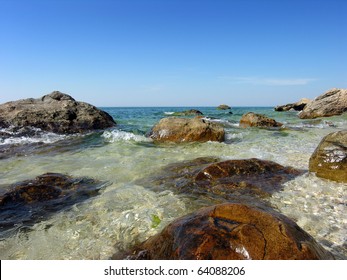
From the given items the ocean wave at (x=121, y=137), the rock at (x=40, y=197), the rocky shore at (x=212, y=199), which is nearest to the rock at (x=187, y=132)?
the rocky shore at (x=212, y=199)

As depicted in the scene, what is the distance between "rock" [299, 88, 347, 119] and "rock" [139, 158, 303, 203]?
23381mm

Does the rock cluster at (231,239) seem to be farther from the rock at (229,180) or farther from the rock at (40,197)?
the rock at (40,197)

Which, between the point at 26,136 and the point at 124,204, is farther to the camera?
the point at 26,136

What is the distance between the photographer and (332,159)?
18.4 feet

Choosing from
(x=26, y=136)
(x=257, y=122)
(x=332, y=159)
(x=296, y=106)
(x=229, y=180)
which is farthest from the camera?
(x=296, y=106)

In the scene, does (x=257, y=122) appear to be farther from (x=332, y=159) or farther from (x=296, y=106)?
(x=296, y=106)

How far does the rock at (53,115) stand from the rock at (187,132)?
4924mm

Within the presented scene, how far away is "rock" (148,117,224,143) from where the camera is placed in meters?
10.7

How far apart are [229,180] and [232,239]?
297 centimetres

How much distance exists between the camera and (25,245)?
3279 millimetres

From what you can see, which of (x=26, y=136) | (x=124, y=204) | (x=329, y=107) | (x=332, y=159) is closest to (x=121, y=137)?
(x=26, y=136)

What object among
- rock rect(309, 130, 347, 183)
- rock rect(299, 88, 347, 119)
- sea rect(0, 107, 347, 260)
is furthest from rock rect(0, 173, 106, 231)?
rock rect(299, 88, 347, 119)

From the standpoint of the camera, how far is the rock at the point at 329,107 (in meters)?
26.3
